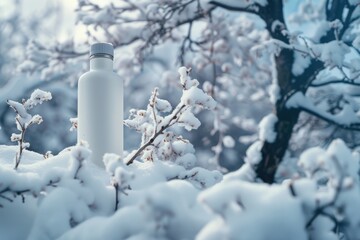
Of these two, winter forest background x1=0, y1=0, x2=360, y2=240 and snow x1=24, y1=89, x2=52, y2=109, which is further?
snow x1=24, y1=89, x2=52, y2=109

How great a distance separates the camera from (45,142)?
6.83 meters

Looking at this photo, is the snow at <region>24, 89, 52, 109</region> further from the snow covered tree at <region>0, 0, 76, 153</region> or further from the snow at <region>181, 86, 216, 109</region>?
the snow covered tree at <region>0, 0, 76, 153</region>

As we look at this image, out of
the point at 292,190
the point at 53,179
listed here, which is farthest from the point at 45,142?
the point at 292,190

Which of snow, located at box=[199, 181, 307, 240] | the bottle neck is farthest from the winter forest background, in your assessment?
the bottle neck

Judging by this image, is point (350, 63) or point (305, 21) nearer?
point (350, 63)

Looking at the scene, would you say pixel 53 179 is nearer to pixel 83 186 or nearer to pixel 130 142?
pixel 83 186

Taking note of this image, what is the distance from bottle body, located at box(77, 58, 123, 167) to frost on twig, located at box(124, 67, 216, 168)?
98 millimetres

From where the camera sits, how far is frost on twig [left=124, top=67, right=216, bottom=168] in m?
1.38

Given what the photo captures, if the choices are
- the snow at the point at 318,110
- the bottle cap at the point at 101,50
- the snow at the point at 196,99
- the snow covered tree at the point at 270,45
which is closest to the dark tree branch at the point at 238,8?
the snow covered tree at the point at 270,45

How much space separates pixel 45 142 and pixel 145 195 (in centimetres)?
645

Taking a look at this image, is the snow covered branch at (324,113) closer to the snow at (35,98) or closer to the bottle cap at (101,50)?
the bottle cap at (101,50)

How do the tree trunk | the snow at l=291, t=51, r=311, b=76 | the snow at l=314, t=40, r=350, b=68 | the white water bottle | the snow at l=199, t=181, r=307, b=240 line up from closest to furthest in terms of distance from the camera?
the snow at l=199, t=181, r=307, b=240, the white water bottle, the snow at l=314, t=40, r=350, b=68, the tree trunk, the snow at l=291, t=51, r=311, b=76

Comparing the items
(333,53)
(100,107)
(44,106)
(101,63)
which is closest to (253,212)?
(100,107)

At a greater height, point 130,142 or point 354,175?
point 354,175
